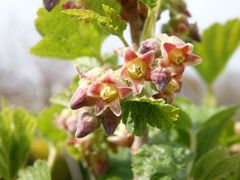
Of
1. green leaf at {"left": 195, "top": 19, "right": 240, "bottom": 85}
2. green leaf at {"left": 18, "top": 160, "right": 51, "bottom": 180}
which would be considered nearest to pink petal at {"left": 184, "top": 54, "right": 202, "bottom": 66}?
green leaf at {"left": 18, "top": 160, "right": 51, "bottom": 180}

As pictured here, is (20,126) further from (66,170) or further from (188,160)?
(188,160)

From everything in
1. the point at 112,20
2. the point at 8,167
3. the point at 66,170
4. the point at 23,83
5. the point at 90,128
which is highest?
the point at 112,20

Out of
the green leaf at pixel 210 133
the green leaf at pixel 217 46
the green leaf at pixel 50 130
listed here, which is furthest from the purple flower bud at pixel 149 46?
the green leaf at pixel 217 46

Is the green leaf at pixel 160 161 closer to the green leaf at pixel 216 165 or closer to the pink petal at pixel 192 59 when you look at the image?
the green leaf at pixel 216 165

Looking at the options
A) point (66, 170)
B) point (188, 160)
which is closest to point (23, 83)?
point (66, 170)

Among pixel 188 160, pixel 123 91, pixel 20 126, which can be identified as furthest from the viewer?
pixel 20 126

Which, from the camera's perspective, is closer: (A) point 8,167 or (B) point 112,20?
(B) point 112,20

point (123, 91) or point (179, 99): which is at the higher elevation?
point (123, 91)
